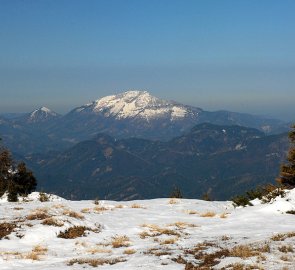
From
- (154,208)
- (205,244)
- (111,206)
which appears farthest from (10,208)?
(205,244)

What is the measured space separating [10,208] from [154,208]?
37.0ft

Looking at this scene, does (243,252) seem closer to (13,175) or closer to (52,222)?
(52,222)

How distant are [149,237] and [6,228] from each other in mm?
8013

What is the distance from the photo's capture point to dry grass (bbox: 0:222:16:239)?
22111 mm

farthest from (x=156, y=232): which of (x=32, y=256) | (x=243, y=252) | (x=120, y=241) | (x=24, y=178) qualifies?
(x=24, y=178)

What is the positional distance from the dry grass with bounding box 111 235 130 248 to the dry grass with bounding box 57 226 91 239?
200 cm

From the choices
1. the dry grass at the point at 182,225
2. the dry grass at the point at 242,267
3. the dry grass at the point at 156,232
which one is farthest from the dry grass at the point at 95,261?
the dry grass at the point at 182,225

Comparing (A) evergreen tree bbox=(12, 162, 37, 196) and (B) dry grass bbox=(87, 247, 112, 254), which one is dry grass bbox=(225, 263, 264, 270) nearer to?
(B) dry grass bbox=(87, 247, 112, 254)

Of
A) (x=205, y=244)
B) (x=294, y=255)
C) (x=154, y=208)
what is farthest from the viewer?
(x=154, y=208)

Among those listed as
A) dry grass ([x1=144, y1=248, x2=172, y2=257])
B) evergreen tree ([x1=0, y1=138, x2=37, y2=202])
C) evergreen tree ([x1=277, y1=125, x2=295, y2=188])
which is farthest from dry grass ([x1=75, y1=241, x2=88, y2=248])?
evergreen tree ([x1=0, y1=138, x2=37, y2=202])

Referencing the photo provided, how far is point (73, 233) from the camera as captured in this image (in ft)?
75.2

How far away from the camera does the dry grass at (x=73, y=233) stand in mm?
22703

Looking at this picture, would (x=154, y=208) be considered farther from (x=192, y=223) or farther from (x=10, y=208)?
(x=10, y=208)

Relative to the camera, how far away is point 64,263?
17.2 meters
